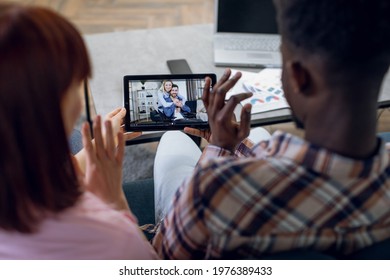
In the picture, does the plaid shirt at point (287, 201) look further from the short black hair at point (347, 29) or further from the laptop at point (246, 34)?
the laptop at point (246, 34)

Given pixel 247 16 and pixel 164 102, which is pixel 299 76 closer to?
pixel 164 102

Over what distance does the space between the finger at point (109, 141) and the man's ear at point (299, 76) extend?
37 centimetres

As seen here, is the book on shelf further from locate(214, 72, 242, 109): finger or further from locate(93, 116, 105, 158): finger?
locate(93, 116, 105, 158): finger

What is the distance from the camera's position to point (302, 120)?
0.76m

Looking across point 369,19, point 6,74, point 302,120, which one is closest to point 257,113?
point 302,120

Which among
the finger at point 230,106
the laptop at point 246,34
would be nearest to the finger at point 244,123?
the finger at point 230,106

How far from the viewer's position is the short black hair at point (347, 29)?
0.63m

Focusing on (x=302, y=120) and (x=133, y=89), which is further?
(x=133, y=89)

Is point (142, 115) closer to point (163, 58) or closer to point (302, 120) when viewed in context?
point (163, 58)

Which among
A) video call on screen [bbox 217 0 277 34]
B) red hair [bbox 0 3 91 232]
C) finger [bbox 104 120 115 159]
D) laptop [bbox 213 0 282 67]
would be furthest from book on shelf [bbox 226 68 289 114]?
red hair [bbox 0 3 91 232]

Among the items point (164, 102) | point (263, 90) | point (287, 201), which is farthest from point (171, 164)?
point (287, 201)

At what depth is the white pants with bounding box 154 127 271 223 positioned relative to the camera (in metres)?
1.16

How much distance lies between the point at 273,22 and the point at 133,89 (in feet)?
2.18
